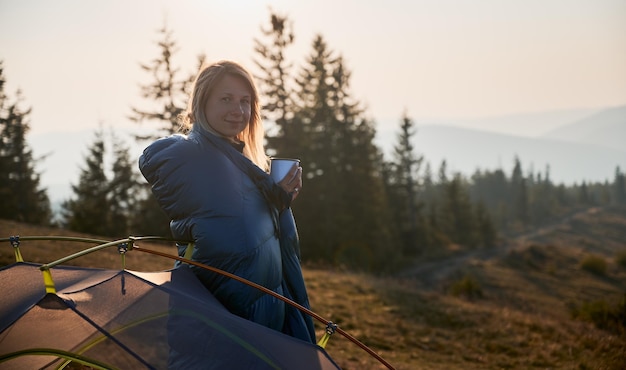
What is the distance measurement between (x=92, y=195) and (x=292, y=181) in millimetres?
36435

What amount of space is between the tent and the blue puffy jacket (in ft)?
0.93

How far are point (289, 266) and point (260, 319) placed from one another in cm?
43

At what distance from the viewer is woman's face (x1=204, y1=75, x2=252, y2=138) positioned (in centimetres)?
299

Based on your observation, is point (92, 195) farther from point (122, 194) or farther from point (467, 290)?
point (467, 290)

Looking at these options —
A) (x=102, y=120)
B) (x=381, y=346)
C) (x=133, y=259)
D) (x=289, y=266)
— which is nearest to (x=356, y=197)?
(x=102, y=120)

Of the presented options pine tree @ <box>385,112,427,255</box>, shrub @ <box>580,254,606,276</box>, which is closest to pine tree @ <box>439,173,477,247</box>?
pine tree @ <box>385,112,427,255</box>

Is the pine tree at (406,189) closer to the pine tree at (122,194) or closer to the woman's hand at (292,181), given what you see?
the pine tree at (122,194)

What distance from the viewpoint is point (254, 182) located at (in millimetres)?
2912

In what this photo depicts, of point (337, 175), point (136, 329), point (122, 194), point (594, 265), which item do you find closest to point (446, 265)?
point (337, 175)

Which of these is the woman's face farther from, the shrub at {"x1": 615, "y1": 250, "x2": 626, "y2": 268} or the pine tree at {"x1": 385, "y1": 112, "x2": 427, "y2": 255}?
the shrub at {"x1": 615, "y1": 250, "x2": 626, "y2": 268}

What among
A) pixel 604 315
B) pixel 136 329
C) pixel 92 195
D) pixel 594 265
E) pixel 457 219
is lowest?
pixel 594 265

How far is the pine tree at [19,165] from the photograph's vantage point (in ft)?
114

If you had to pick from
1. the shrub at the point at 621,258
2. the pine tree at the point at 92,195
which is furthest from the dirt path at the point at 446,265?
the pine tree at the point at 92,195

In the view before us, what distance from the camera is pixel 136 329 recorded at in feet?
7.67
